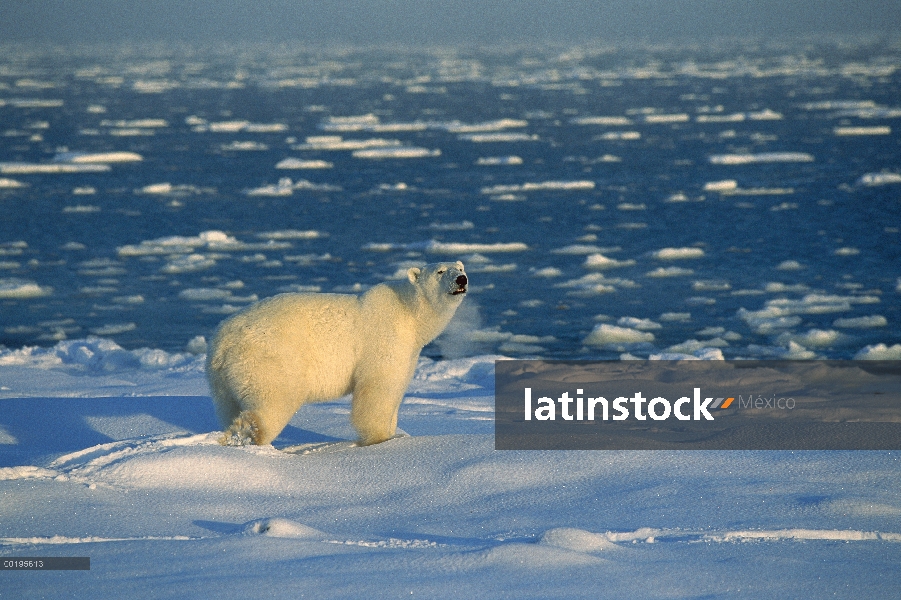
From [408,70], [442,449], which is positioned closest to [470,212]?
[442,449]

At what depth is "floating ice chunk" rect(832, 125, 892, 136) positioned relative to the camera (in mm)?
17222

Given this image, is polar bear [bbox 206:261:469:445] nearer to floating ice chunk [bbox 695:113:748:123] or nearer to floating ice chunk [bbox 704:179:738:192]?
floating ice chunk [bbox 704:179:738:192]

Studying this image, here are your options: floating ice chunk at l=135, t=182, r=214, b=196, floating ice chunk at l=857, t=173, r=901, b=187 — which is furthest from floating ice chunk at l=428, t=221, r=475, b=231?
floating ice chunk at l=857, t=173, r=901, b=187

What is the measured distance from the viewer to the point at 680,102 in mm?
24219

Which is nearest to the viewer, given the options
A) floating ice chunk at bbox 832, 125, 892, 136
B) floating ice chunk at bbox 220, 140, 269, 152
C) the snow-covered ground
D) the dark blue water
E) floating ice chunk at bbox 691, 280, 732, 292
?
the snow-covered ground

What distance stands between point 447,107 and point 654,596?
71.5 ft

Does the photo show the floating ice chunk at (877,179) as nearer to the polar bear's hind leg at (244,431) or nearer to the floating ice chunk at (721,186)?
the floating ice chunk at (721,186)

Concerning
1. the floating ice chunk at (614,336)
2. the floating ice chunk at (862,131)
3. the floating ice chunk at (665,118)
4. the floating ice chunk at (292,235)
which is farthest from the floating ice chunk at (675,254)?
the floating ice chunk at (665,118)

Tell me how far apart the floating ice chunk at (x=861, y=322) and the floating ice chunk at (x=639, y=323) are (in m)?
1.20

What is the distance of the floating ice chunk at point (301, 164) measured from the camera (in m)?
14.9

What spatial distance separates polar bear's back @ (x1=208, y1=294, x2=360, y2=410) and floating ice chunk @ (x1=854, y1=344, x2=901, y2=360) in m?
3.67

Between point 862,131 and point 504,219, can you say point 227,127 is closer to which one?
point 504,219

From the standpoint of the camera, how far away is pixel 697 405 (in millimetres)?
5320

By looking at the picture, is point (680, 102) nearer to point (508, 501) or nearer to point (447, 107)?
point (447, 107)
